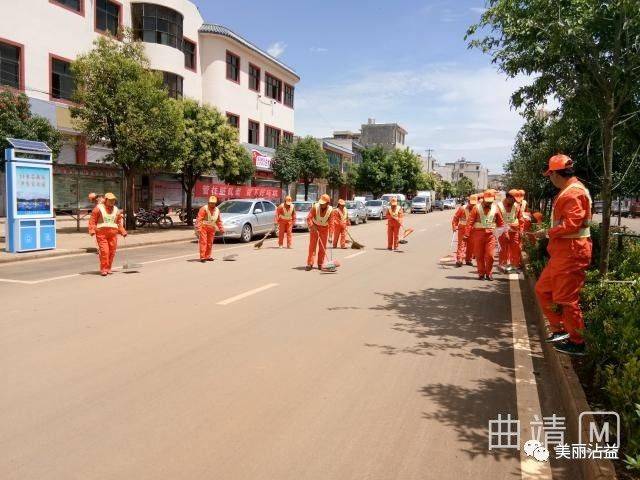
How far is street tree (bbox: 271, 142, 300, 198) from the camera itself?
35.6 meters

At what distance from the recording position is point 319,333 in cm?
622

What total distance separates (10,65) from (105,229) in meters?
15.0

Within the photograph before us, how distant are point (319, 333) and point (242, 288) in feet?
10.3

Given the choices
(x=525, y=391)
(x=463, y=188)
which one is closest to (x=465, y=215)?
(x=525, y=391)

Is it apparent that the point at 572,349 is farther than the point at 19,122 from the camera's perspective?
No

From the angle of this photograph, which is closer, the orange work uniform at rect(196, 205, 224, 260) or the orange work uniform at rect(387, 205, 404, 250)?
the orange work uniform at rect(196, 205, 224, 260)

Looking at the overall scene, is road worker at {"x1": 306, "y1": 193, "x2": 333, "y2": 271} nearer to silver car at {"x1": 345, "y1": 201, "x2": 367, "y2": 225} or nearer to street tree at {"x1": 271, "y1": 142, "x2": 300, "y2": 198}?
silver car at {"x1": 345, "y1": 201, "x2": 367, "y2": 225}

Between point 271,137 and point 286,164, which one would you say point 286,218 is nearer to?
point 286,164

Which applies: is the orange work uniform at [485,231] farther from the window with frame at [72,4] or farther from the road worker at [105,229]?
the window with frame at [72,4]

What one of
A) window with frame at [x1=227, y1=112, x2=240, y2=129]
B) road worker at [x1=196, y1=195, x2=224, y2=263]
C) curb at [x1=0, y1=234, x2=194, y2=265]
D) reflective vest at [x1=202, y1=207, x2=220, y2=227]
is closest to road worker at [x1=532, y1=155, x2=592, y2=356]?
road worker at [x1=196, y1=195, x2=224, y2=263]

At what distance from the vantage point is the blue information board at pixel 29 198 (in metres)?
13.4

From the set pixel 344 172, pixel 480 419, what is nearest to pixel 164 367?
pixel 480 419

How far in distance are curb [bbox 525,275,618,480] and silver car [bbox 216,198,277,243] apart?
536 inches

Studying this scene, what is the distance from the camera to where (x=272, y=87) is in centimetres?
4006
